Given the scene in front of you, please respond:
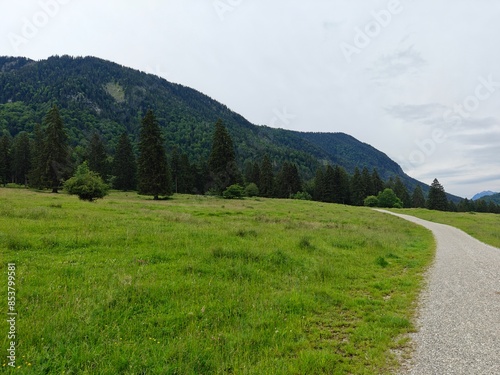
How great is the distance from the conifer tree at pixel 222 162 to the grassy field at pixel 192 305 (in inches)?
1883

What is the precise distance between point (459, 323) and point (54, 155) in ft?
203

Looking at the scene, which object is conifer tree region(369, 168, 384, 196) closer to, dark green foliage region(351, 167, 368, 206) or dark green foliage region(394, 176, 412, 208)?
dark green foliage region(351, 167, 368, 206)

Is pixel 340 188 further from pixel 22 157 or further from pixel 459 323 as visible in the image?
pixel 22 157

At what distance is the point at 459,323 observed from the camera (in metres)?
6.72

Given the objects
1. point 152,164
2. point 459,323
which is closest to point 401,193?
point 152,164

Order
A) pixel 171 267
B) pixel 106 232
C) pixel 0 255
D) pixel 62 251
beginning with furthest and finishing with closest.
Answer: pixel 106 232
pixel 62 251
pixel 171 267
pixel 0 255

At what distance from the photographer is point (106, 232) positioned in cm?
1273

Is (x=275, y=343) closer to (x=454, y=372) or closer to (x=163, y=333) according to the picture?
(x=163, y=333)

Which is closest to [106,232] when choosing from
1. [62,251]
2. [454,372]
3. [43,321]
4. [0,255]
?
[62,251]

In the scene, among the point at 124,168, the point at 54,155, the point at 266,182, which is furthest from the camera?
the point at 266,182

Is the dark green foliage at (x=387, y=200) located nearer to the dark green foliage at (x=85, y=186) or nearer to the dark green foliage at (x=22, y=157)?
the dark green foliage at (x=85, y=186)

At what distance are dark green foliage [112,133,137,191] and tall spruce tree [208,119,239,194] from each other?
92.9 ft

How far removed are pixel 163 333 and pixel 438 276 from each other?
10792 millimetres

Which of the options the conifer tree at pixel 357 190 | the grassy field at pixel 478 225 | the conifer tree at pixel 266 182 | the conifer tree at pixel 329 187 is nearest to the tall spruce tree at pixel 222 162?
the conifer tree at pixel 266 182
